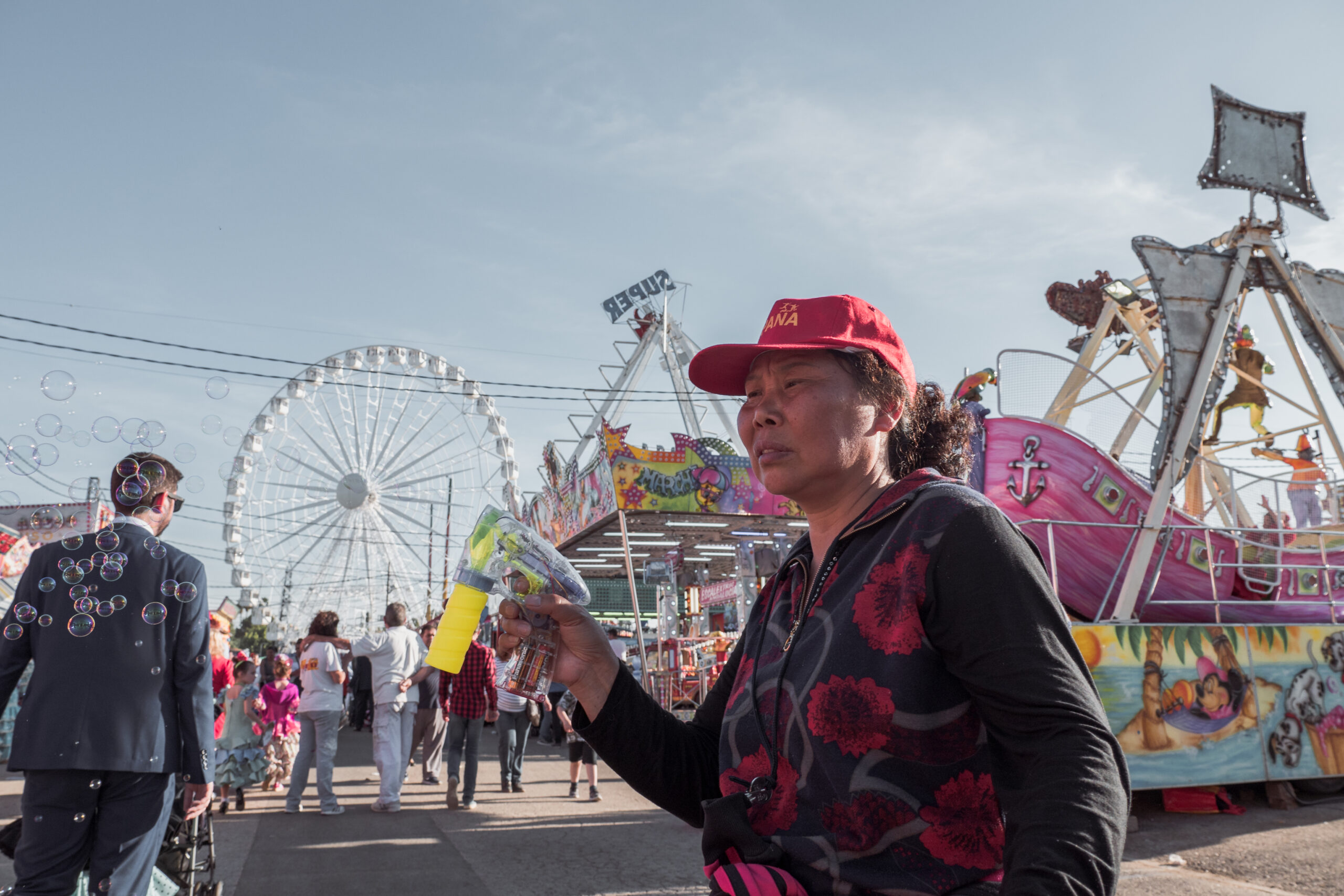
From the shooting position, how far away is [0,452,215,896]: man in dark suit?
2.96 metres

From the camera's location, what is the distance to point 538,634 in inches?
73.2

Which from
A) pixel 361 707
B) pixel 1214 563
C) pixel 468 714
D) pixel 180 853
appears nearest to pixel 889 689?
pixel 180 853

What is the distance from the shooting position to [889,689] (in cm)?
125

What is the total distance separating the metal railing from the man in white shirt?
211 inches

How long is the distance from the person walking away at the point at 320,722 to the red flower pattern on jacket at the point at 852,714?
24.7ft

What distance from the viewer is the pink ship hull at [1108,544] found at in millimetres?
8297

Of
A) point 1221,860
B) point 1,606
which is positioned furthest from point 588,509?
point 1221,860

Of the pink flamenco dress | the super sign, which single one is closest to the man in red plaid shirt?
the pink flamenco dress

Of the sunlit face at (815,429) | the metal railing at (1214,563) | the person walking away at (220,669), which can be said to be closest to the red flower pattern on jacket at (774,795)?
the sunlit face at (815,429)

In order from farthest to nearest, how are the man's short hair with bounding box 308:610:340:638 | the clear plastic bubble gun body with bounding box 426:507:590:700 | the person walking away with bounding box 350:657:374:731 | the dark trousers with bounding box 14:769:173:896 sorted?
the person walking away with bounding box 350:657:374:731, the man's short hair with bounding box 308:610:340:638, the dark trousers with bounding box 14:769:173:896, the clear plastic bubble gun body with bounding box 426:507:590:700

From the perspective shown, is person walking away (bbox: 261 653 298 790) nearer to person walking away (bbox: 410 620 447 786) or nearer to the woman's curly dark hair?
person walking away (bbox: 410 620 447 786)

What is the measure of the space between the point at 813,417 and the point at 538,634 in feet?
2.32

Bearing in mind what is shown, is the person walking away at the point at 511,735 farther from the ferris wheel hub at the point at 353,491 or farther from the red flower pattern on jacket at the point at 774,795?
the ferris wheel hub at the point at 353,491

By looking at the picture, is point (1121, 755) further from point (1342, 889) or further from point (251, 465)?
point (251, 465)
